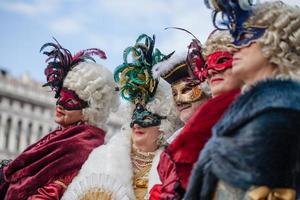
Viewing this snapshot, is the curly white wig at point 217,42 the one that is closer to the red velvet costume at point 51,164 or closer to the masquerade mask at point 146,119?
the masquerade mask at point 146,119

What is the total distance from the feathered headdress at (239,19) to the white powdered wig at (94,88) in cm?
210

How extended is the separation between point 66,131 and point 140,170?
2.30 feet

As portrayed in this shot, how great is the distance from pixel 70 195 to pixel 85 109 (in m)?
0.76

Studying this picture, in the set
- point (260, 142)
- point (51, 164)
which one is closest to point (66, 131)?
point (51, 164)

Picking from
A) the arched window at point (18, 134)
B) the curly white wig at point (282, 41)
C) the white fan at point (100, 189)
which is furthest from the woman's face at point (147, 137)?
the arched window at point (18, 134)

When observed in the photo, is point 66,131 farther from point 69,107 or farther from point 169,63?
point 169,63

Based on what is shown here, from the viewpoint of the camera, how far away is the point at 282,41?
2.81 metres

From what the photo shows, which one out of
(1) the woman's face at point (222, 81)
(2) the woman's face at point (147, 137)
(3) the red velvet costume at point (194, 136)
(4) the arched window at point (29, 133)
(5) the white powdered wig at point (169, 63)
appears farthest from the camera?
(4) the arched window at point (29, 133)

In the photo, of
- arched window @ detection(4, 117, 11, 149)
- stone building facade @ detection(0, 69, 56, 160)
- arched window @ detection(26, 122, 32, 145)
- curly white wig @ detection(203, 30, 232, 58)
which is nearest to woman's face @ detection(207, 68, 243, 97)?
curly white wig @ detection(203, 30, 232, 58)

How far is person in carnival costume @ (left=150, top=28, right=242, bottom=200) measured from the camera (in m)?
2.96

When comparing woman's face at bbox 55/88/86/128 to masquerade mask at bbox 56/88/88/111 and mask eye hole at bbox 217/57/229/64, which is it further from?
mask eye hole at bbox 217/57/229/64

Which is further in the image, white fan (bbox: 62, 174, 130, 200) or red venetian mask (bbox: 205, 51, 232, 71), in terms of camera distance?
white fan (bbox: 62, 174, 130, 200)

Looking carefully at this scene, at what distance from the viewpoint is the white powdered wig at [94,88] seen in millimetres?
4980

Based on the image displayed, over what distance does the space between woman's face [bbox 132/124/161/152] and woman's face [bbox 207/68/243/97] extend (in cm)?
117
